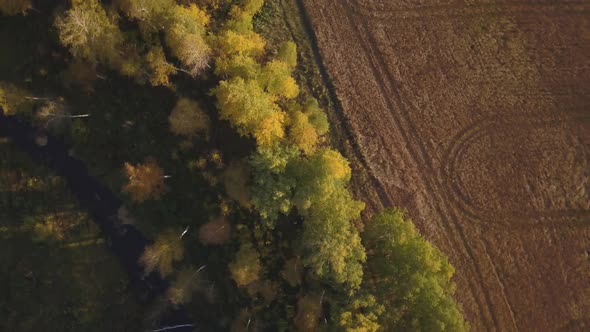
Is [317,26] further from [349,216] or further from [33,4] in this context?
[33,4]

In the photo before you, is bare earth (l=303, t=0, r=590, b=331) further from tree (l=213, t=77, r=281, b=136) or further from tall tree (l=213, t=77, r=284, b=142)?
tree (l=213, t=77, r=281, b=136)

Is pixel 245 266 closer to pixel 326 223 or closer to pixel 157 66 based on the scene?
pixel 326 223

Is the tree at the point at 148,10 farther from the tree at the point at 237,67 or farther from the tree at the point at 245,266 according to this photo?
the tree at the point at 245,266

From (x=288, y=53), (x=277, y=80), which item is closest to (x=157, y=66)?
(x=277, y=80)

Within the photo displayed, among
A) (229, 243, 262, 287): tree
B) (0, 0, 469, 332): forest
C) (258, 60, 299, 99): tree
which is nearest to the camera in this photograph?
(258, 60, 299, 99): tree

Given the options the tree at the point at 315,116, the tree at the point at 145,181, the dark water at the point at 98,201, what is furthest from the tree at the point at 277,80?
the dark water at the point at 98,201

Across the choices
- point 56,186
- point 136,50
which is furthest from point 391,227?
point 56,186

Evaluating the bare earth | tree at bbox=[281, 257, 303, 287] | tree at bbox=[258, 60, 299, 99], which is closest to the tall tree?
tree at bbox=[258, 60, 299, 99]

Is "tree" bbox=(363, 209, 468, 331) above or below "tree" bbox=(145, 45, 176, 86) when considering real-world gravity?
below
